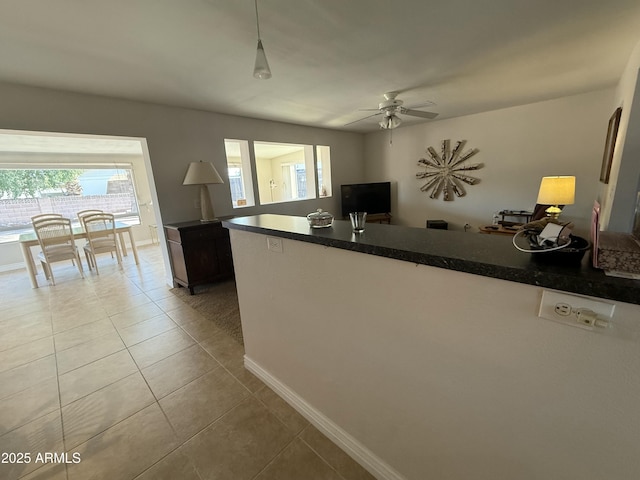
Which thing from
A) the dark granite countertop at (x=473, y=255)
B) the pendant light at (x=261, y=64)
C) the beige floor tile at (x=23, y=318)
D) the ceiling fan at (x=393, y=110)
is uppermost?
the ceiling fan at (x=393, y=110)

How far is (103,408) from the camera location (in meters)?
1.60

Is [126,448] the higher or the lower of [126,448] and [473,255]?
the lower

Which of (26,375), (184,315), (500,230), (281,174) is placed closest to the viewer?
(26,375)

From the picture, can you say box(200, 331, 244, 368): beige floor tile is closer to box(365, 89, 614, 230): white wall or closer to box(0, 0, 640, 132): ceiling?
box(0, 0, 640, 132): ceiling

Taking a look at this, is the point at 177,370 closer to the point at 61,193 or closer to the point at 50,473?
the point at 50,473

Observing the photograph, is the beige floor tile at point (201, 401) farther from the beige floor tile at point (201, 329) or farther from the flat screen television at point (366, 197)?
the flat screen television at point (366, 197)

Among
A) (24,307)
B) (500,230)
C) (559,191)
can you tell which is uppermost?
(559,191)

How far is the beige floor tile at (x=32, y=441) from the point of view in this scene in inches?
50.2

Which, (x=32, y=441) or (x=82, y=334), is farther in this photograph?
(x=82, y=334)

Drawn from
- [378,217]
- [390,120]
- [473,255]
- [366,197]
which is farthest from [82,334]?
[378,217]

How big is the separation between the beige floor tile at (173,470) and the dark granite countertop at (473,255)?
1.20 metres

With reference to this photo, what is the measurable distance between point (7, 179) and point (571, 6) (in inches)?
311

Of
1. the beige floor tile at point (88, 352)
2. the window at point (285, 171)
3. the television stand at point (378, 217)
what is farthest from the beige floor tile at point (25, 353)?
the television stand at point (378, 217)

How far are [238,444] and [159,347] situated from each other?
1249mm
